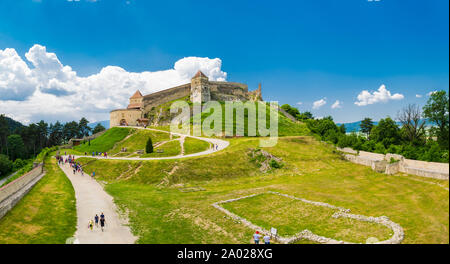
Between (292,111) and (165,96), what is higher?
(165,96)

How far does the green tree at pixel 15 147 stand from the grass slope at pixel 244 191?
63382 millimetres

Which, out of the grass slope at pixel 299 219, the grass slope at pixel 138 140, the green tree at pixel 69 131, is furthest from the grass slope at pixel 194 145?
the green tree at pixel 69 131

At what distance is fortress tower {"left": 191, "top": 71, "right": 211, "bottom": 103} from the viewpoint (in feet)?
333

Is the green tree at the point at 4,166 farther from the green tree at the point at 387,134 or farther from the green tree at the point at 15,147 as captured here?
the green tree at the point at 387,134

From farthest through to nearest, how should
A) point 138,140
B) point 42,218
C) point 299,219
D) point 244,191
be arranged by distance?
point 138,140 → point 244,191 → point 42,218 → point 299,219

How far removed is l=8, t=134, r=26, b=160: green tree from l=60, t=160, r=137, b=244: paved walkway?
245 feet

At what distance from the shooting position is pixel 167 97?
4210 inches

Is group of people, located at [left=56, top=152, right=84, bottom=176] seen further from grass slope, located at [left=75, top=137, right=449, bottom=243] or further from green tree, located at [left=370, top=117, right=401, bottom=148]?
green tree, located at [left=370, top=117, right=401, bottom=148]

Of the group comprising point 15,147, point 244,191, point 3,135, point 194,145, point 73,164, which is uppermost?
point 3,135

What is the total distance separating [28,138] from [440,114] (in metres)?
126

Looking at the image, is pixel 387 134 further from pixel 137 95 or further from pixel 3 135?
pixel 3 135

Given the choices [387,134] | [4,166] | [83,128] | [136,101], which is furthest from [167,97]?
[387,134]

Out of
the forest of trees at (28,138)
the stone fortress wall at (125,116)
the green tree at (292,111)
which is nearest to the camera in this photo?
the forest of trees at (28,138)

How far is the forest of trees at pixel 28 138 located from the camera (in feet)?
269
